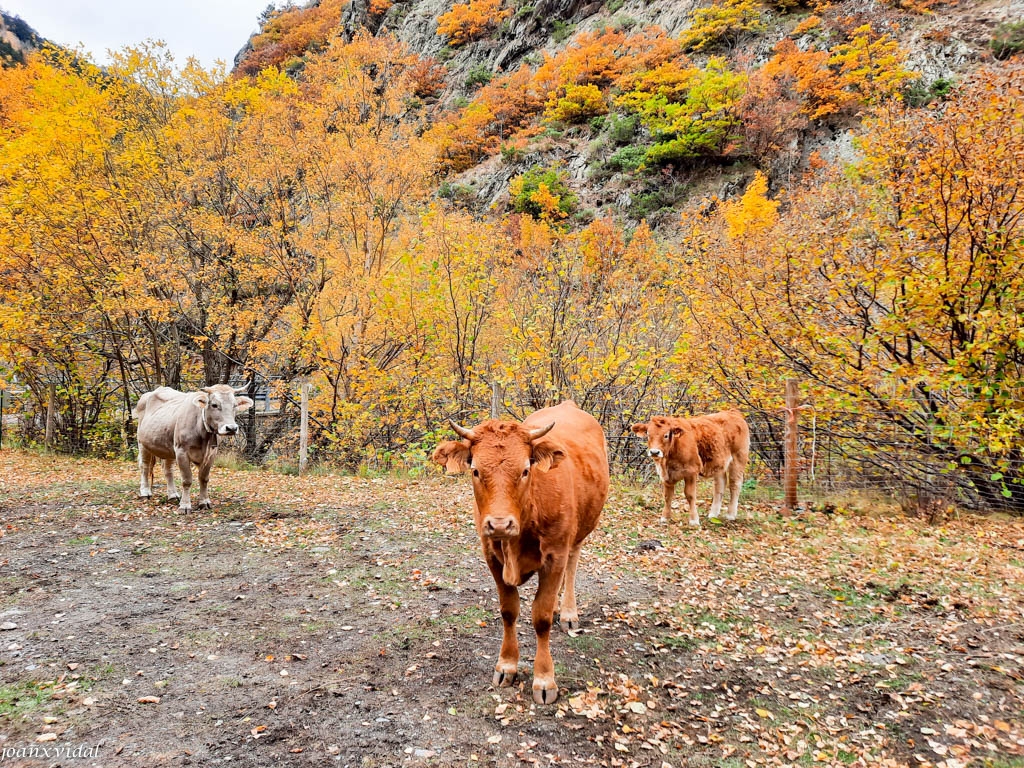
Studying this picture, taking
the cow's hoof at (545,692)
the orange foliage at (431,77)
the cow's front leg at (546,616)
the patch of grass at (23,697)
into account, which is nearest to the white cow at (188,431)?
the patch of grass at (23,697)

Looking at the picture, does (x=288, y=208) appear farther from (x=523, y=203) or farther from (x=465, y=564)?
(x=523, y=203)

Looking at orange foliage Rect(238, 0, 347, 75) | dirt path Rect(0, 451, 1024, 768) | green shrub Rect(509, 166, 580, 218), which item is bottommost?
dirt path Rect(0, 451, 1024, 768)

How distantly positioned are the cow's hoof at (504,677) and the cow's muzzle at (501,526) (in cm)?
125

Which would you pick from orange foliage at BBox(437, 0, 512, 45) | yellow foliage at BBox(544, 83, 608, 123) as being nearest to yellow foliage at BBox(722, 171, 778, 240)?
yellow foliage at BBox(544, 83, 608, 123)

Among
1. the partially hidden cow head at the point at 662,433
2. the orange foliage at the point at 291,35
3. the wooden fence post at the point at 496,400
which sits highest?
the orange foliage at the point at 291,35

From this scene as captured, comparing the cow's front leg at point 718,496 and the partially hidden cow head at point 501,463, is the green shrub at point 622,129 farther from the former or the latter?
the partially hidden cow head at point 501,463

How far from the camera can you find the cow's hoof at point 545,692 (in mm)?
3475

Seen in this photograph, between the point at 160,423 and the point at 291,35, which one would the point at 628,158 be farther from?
the point at 291,35

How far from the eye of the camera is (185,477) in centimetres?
878

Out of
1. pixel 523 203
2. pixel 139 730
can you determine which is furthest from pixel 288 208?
pixel 523 203

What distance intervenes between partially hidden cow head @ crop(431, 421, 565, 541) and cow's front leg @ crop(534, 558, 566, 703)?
1.50ft

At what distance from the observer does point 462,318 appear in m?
13.1

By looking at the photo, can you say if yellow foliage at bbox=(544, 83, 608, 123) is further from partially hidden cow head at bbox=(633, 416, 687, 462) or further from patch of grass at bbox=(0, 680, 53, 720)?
patch of grass at bbox=(0, 680, 53, 720)

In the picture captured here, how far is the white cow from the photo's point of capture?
27.7ft
